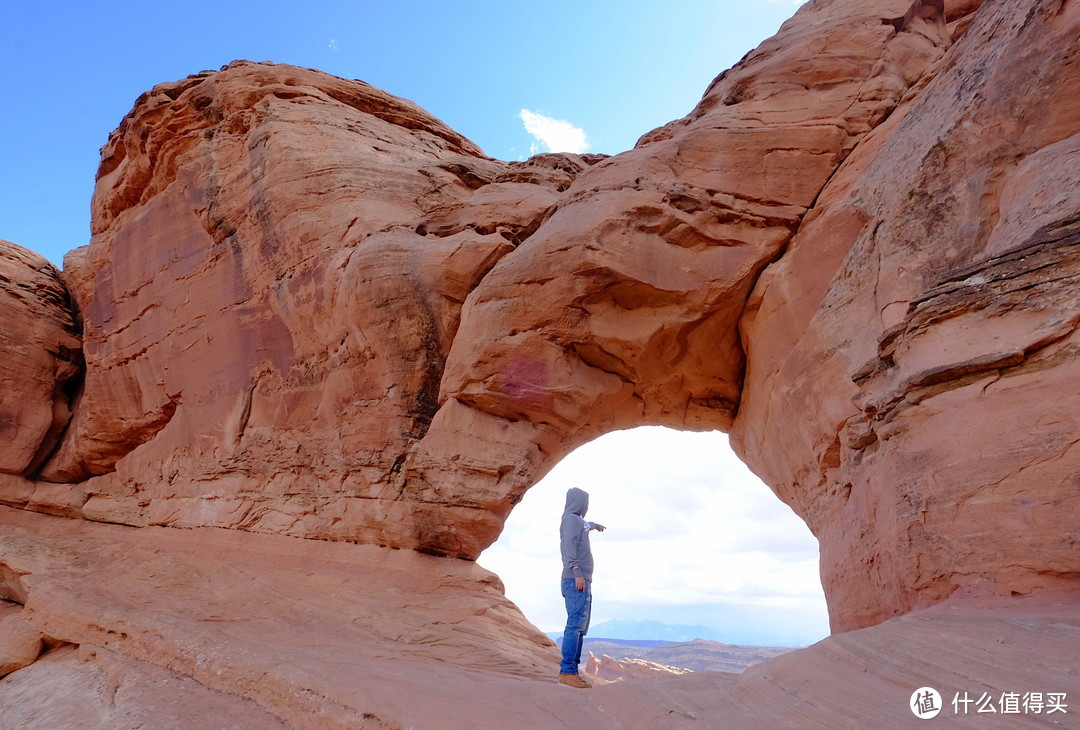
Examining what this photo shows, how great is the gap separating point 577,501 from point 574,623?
1.20 metres

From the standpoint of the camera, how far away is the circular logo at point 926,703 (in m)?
3.22

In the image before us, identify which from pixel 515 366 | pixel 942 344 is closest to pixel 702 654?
pixel 515 366

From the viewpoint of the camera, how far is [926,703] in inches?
130

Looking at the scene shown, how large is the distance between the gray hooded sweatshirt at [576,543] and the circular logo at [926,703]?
3763 mm

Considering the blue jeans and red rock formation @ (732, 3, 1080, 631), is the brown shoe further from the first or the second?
red rock formation @ (732, 3, 1080, 631)

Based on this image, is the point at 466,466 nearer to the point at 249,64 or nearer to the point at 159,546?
the point at 159,546

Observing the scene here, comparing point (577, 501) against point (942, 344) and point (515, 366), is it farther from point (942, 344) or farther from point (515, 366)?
point (942, 344)

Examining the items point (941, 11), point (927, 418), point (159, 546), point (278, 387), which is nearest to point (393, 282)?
point (278, 387)

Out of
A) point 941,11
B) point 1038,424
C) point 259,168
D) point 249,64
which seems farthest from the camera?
point 249,64

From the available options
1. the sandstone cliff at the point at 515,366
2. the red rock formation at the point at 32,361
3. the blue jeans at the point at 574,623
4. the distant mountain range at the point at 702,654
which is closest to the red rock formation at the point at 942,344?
the sandstone cliff at the point at 515,366

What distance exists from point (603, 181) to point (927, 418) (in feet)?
19.0

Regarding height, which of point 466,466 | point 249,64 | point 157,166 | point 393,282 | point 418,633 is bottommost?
point 418,633

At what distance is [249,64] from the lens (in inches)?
506

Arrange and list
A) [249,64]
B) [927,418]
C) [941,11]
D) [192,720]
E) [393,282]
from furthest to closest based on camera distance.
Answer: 1. [249,64]
2. [941,11]
3. [393,282]
4. [192,720]
5. [927,418]
